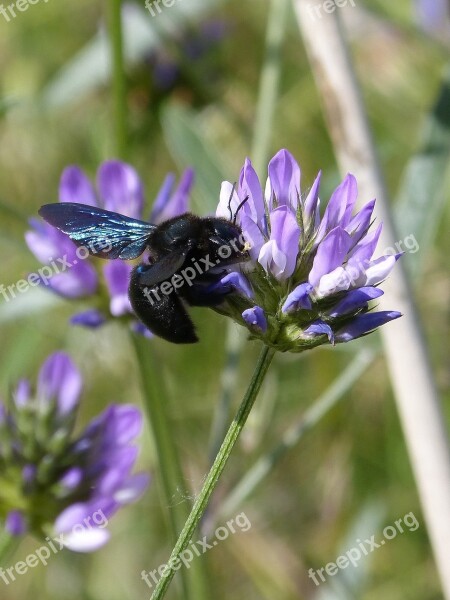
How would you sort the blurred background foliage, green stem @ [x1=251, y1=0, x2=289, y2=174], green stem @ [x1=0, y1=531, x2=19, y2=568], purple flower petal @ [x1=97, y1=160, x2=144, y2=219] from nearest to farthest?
green stem @ [x1=0, y1=531, x2=19, y2=568] < purple flower petal @ [x1=97, y1=160, x2=144, y2=219] < green stem @ [x1=251, y1=0, x2=289, y2=174] < the blurred background foliage

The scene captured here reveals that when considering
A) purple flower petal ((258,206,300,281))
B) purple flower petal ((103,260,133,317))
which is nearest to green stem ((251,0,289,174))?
purple flower petal ((103,260,133,317))

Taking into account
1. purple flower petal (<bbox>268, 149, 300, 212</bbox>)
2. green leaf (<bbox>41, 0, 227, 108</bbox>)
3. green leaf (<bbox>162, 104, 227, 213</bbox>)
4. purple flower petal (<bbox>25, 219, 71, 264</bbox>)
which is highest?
green leaf (<bbox>41, 0, 227, 108</bbox>)

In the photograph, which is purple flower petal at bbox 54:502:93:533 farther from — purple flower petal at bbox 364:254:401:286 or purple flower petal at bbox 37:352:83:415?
purple flower petal at bbox 364:254:401:286

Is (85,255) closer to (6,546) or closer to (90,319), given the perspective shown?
(90,319)

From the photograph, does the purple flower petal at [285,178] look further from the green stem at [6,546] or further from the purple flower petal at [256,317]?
the green stem at [6,546]

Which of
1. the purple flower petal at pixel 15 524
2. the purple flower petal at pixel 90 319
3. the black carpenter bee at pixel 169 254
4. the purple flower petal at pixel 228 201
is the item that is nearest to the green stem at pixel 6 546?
the purple flower petal at pixel 15 524

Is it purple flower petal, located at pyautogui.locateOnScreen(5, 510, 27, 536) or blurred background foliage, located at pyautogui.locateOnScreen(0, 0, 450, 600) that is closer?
purple flower petal, located at pyautogui.locateOnScreen(5, 510, 27, 536)

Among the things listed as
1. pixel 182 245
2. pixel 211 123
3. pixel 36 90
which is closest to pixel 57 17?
pixel 36 90

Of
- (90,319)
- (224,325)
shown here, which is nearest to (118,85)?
(90,319)
